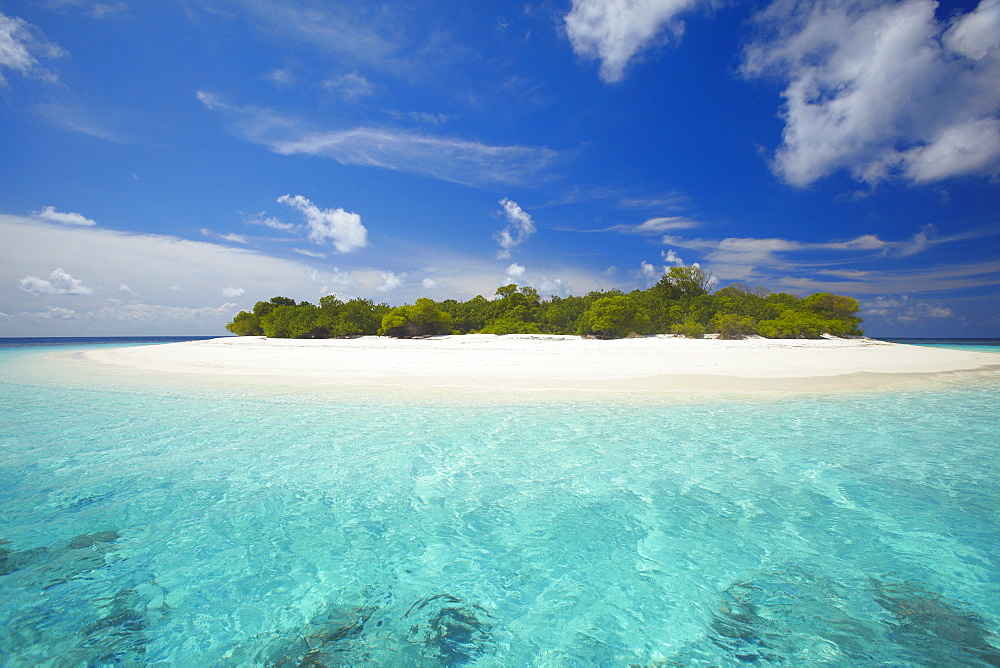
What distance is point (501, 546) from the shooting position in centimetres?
428

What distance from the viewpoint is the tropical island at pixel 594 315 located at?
118 ft

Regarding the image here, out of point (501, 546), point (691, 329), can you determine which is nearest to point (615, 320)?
point (691, 329)

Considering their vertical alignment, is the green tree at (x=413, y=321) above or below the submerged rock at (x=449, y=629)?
above

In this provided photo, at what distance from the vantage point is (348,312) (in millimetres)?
43062

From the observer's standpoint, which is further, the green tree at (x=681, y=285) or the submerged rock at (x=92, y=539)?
the green tree at (x=681, y=285)

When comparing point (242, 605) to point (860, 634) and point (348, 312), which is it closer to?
point (860, 634)

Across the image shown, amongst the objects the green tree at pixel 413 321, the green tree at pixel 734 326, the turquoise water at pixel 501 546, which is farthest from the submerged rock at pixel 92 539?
the green tree at pixel 734 326

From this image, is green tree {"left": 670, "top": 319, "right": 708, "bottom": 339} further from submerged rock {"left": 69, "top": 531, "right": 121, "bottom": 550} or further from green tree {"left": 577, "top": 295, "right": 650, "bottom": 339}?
submerged rock {"left": 69, "top": 531, "right": 121, "bottom": 550}

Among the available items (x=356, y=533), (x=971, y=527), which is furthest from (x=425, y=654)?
(x=971, y=527)

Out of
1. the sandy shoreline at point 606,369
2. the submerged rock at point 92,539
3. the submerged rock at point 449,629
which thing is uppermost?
the sandy shoreline at point 606,369

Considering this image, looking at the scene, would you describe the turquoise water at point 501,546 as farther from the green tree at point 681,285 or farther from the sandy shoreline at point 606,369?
the green tree at point 681,285

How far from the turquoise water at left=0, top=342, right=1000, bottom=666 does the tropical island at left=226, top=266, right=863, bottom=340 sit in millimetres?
28974

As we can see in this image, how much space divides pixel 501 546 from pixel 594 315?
A: 33.2 metres

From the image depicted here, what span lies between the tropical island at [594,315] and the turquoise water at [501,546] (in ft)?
95.1
